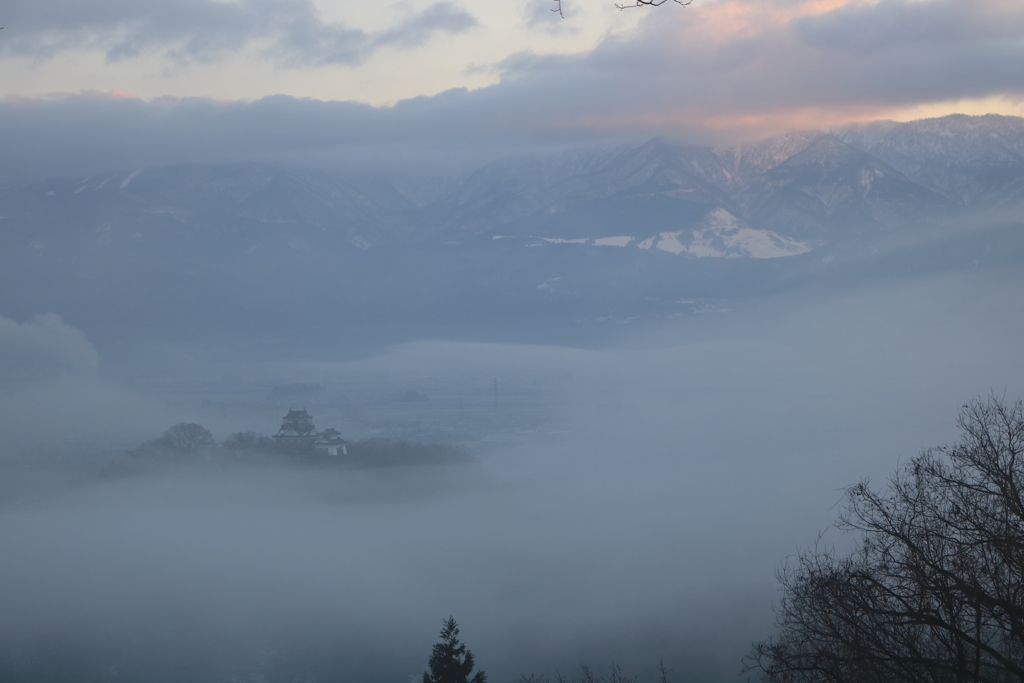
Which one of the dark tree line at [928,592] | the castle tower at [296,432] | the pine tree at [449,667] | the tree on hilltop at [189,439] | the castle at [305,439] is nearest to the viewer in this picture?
the dark tree line at [928,592]

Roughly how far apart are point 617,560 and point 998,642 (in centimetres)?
8481

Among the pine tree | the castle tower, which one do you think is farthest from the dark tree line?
the castle tower

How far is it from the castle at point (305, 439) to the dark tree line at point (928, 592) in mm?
110105

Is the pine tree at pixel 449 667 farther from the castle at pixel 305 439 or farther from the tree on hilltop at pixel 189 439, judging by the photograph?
the tree on hilltop at pixel 189 439

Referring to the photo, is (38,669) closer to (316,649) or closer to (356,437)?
(316,649)

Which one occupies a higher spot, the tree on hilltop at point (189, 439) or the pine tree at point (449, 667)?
the tree on hilltop at point (189, 439)

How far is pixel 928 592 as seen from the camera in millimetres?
8305

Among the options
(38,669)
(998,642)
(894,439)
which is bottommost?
(998,642)

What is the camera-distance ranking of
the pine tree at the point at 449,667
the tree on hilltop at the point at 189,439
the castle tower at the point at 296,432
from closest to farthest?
the pine tree at the point at 449,667
the tree on hilltop at the point at 189,439
the castle tower at the point at 296,432

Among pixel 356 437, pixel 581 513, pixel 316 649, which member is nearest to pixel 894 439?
pixel 581 513

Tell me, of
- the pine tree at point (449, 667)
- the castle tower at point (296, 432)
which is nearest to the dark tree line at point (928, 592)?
the pine tree at point (449, 667)

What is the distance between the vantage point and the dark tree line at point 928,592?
317 inches

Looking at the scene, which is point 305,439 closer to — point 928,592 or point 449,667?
point 449,667

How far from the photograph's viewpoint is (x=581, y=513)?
11969 cm
